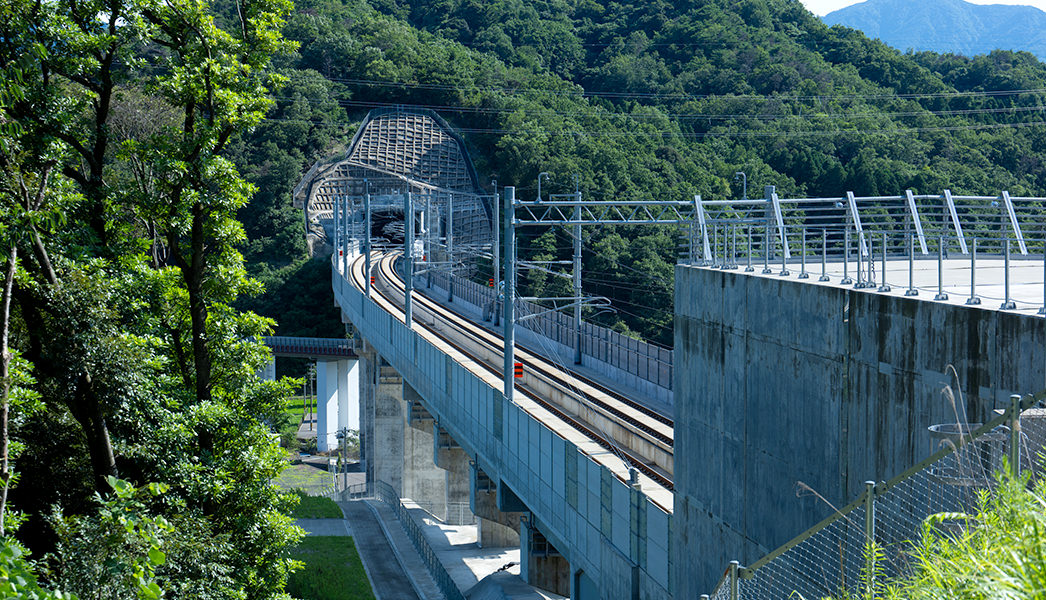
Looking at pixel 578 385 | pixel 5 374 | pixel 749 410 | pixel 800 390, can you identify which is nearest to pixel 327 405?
pixel 578 385

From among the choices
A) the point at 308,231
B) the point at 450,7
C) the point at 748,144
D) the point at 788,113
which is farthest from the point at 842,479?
the point at 450,7

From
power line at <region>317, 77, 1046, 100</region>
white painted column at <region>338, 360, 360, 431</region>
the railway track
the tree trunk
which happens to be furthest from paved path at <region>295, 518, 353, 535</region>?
power line at <region>317, 77, 1046, 100</region>

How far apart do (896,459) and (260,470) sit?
30.4 ft

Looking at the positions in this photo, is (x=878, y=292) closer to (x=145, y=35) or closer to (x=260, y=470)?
(x=260, y=470)

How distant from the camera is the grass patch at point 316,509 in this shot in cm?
4422

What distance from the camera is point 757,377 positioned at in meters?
12.5

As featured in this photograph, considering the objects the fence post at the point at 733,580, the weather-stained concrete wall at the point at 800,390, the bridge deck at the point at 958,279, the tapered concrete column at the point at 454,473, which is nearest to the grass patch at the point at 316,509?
the tapered concrete column at the point at 454,473

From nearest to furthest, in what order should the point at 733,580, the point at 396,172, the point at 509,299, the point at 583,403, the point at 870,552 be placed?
the point at 870,552 < the point at 733,580 < the point at 509,299 < the point at 583,403 < the point at 396,172

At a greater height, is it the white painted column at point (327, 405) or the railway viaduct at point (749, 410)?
the railway viaduct at point (749, 410)

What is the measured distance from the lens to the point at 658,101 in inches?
4146

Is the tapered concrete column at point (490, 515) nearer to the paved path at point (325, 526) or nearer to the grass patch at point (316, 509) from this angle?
the paved path at point (325, 526)

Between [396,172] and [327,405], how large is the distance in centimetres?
3491

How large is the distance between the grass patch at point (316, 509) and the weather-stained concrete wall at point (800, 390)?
3200 cm

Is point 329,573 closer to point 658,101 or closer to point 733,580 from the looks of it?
point 733,580
